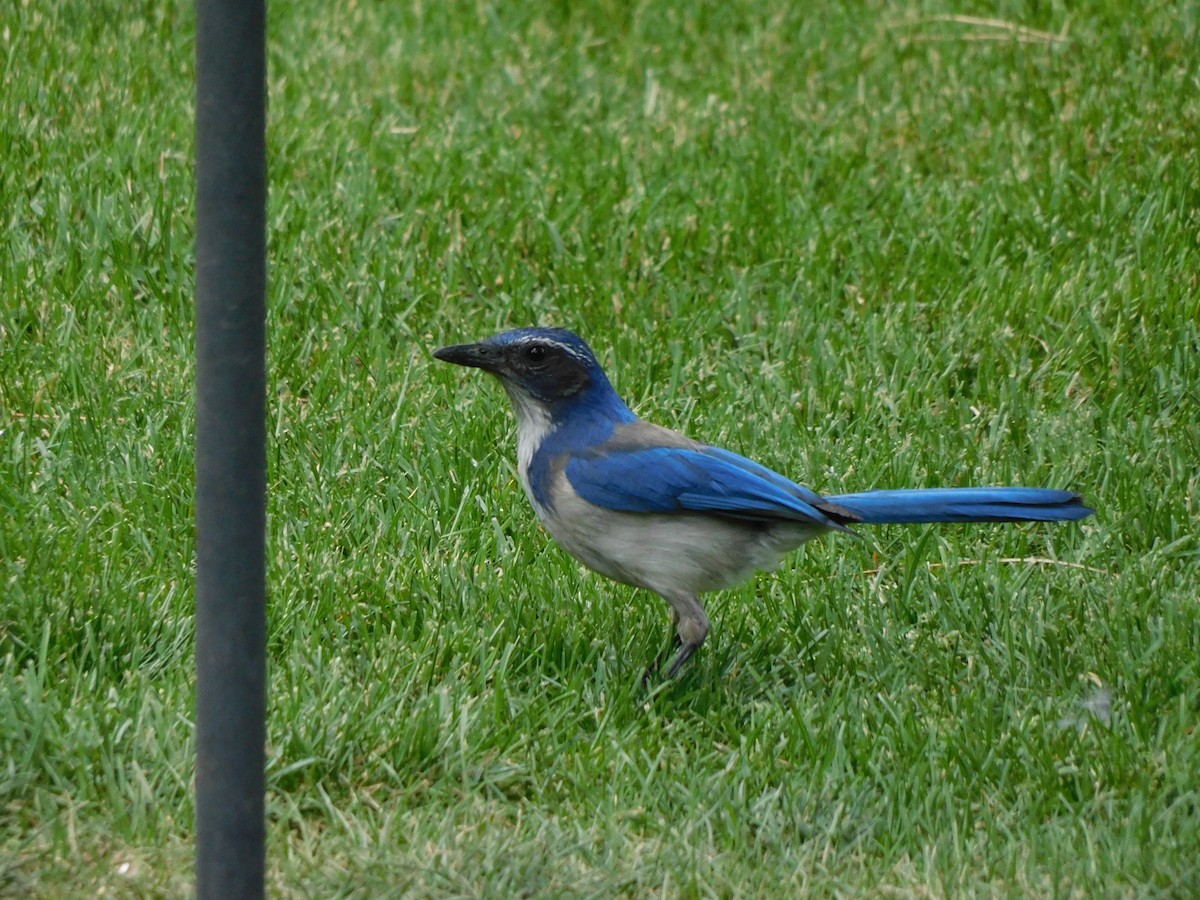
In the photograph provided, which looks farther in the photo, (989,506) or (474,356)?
(474,356)

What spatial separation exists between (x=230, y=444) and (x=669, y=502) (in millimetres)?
1795

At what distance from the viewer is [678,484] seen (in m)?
4.25

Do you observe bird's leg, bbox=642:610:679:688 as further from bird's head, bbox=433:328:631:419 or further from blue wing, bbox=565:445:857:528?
bird's head, bbox=433:328:631:419

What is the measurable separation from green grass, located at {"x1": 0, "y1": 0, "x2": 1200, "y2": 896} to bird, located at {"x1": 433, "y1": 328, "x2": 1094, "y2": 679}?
0.24 metres

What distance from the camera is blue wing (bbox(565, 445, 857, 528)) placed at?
418 cm

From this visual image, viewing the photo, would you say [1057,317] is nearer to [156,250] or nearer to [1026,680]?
[1026,680]

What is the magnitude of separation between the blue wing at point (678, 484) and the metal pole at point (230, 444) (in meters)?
1.60

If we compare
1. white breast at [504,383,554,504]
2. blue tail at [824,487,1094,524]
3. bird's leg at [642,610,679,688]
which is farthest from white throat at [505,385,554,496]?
blue tail at [824,487,1094,524]

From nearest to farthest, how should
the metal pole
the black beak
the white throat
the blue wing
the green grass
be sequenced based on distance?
the metal pole
the green grass
the blue wing
the black beak
the white throat

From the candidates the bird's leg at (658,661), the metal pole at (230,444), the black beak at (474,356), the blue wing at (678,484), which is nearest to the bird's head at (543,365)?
the black beak at (474,356)

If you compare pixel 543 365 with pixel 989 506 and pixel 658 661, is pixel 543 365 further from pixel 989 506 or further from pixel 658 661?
pixel 989 506

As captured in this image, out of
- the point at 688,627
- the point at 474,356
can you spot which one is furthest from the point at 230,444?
the point at 688,627

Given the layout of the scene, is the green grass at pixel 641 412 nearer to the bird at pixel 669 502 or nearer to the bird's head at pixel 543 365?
the bird at pixel 669 502

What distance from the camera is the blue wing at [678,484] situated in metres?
4.18
